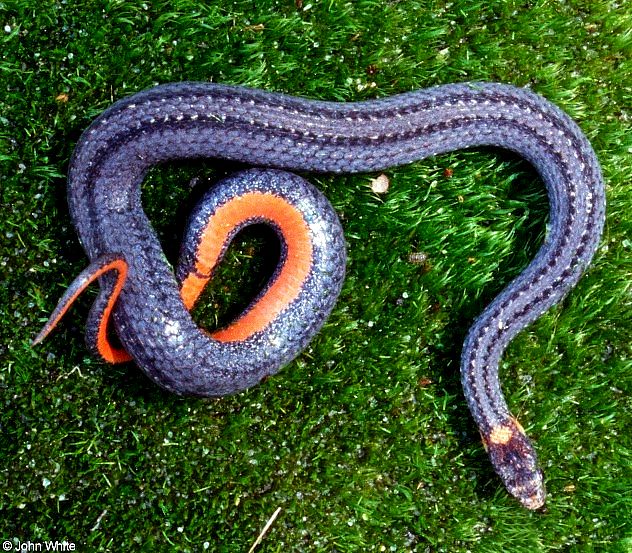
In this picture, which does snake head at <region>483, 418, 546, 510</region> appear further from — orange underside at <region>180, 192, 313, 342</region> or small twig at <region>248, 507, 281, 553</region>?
orange underside at <region>180, 192, 313, 342</region>

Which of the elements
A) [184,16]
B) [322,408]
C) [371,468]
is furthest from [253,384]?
[184,16]

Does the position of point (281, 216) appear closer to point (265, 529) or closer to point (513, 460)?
point (265, 529)

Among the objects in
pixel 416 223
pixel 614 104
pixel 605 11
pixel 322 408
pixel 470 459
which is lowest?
pixel 470 459

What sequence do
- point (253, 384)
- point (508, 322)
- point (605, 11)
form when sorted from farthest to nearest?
point (605, 11) → point (508, 322) → point (253, 384)

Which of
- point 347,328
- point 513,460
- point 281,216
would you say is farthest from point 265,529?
point 281,216

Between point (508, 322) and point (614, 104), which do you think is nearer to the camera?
point (508, 322)

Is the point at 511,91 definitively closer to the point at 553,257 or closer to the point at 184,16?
the point at 553,257

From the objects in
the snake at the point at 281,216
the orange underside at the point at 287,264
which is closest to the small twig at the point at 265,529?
the snake at the point at 281,216
